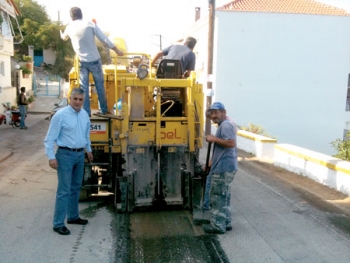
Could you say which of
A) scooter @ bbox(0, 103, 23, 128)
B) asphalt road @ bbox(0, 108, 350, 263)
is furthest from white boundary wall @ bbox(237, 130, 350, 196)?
scooter @ bbox(0, 103, 23, 128)

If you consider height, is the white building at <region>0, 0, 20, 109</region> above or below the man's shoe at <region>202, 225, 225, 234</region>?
above

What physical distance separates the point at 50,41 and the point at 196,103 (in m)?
43.9

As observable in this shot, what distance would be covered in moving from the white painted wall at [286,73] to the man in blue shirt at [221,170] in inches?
797

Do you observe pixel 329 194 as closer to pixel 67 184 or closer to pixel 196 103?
pixel 196 103

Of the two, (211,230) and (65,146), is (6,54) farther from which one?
(211,230)

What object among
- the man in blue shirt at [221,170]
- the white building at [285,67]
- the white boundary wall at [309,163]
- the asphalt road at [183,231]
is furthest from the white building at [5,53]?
the man in blue shirt at [221,170]

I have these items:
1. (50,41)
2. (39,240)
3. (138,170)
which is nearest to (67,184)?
(39,240)

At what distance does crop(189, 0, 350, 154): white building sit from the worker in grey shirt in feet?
61.9

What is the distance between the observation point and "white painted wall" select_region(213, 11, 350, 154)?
85.3 feet

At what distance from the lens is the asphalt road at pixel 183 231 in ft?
17.0

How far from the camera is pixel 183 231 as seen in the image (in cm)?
601

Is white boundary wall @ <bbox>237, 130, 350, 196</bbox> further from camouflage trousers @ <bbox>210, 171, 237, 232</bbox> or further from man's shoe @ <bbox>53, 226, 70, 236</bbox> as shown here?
man's shoe @ <bbox>53, 226, 70, 236</bbox>

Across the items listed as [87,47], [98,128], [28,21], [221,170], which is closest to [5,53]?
[87,47]

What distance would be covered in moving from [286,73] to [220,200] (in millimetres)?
22612
